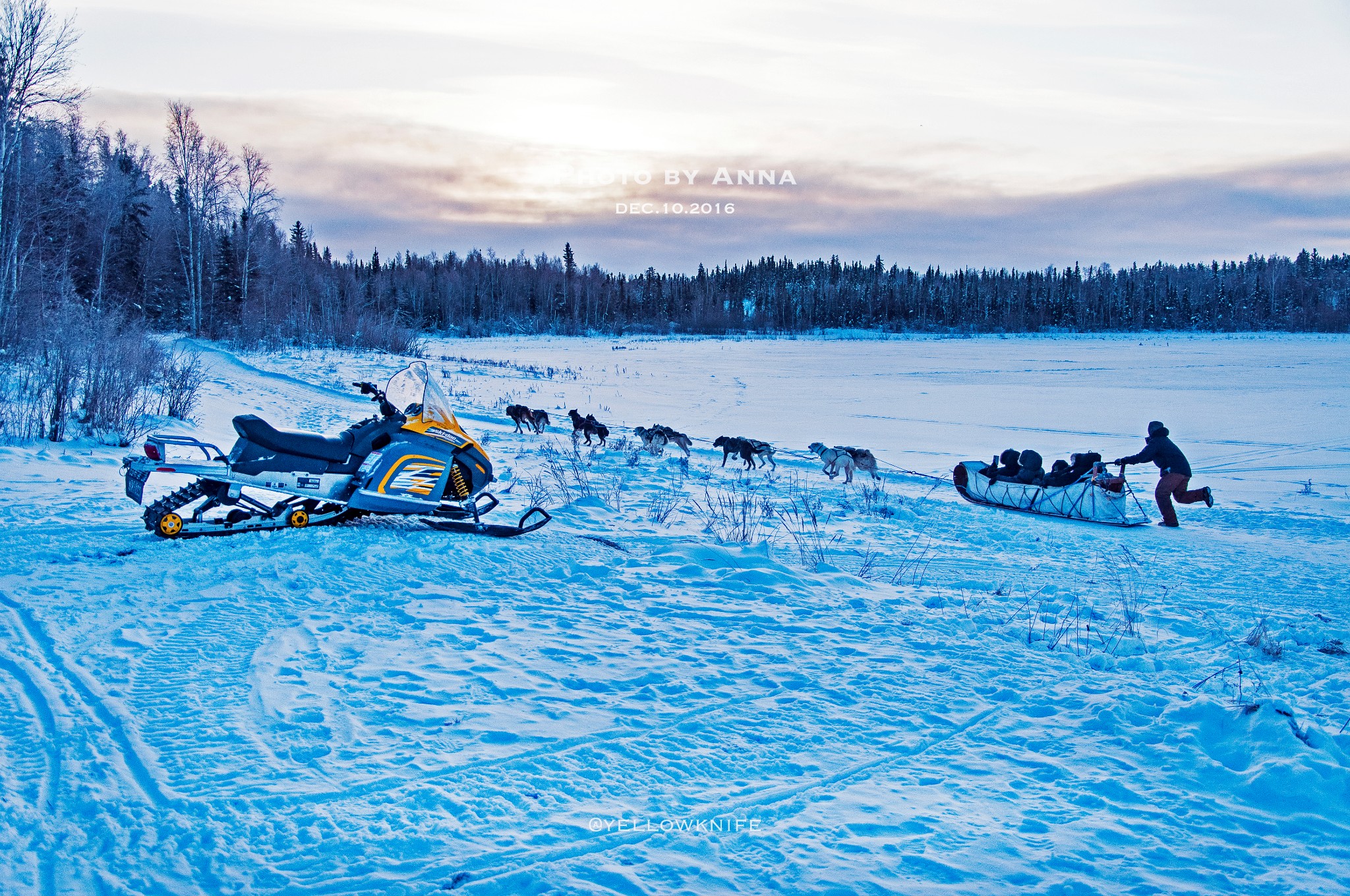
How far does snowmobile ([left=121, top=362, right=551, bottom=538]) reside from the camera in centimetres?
577

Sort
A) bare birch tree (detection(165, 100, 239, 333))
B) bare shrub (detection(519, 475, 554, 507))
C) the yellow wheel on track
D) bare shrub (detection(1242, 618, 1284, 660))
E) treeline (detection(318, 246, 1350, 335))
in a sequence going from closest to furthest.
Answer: bare shrub (detection(1242, 618, 1284, 660)), the yellow wheel on track, bare shrub (detection(519, 475, 554, 507)), bare birch tree (detection(165, 100, 239, 333)), treeline (detection(318, 246, 1350, 335))

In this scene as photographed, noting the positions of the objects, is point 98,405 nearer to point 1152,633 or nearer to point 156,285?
point 1152,633

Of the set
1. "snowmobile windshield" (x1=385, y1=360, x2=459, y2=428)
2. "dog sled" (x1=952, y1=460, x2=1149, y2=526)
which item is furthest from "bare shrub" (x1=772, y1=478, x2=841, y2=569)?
"snowmobile windshield" (x1=385, y1=360, x2=459, y2=428)

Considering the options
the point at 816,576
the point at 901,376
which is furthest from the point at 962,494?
the point at 901,376

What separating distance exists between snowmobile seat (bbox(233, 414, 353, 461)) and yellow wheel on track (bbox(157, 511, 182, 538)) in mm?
726

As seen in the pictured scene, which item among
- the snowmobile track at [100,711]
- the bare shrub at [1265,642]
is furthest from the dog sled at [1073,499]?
the snowmobile track at [100,711]

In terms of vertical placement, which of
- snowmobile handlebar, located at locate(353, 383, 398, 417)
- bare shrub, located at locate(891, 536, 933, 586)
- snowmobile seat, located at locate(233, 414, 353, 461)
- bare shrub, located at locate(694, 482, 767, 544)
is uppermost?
snowmobile handlebar, located at locate(353, 383, 398, 417)

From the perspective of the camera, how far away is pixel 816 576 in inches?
220

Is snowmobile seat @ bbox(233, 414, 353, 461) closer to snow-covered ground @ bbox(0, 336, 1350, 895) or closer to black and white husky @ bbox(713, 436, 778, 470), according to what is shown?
snow-covered ground @ bbox(0, 336, 1350, 895)

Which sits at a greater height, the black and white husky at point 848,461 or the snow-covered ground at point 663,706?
the black and white husky at point 848,461

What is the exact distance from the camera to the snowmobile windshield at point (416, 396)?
624 cm

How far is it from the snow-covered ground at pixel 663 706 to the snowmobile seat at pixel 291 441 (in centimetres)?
58

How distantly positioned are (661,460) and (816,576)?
21.2 ft

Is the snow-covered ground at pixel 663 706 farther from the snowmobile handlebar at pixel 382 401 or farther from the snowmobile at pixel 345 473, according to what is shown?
the snowmobile handlebar at pixel 382 401
